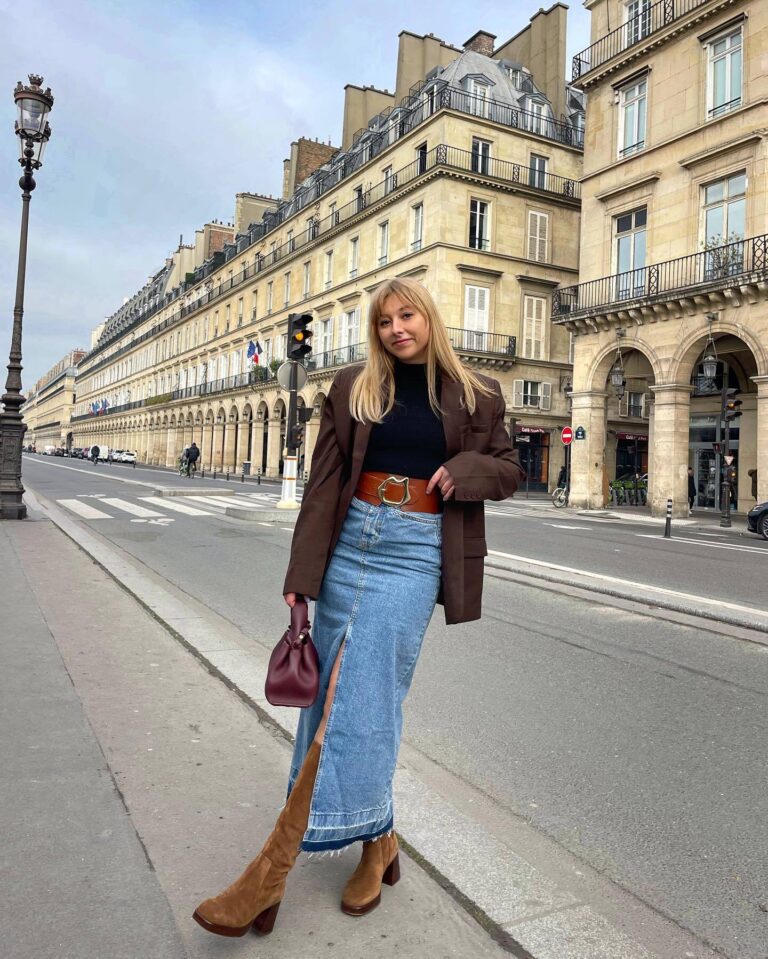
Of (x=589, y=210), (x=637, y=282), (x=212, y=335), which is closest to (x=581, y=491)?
(x=637, y=282)

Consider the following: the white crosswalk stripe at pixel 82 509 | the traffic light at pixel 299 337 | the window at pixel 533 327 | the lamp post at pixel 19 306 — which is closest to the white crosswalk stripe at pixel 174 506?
the white crosswalk stripe at pixel 82 509

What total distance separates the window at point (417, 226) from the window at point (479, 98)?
15.9 feet

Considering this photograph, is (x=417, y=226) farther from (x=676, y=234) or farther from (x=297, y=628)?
(x=297, y=628)

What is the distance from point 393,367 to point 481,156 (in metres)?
34.5

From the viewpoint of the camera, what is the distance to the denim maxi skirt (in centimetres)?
206

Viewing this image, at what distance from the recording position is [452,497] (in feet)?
6.78

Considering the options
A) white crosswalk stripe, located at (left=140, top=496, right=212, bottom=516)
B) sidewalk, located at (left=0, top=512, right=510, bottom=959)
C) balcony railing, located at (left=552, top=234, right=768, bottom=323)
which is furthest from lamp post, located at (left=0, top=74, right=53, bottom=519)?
balcony railing, located at (left=552, top=234, right=768, bottom=323)

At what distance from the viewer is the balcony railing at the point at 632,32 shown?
21.9 m

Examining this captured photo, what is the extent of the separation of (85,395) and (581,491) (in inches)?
4504

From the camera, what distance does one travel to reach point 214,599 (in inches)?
266

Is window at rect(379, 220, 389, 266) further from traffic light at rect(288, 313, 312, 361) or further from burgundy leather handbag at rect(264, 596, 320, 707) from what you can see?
burgundy leather handbag at rect(264, 596, 320, 707)

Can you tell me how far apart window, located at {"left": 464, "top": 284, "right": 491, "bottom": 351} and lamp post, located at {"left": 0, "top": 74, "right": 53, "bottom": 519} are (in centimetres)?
2192

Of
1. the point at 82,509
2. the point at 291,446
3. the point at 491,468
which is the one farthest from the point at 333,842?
the point at 82,509

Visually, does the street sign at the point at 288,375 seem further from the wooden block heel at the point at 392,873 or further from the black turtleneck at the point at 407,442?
the wooden block heel at the point at 392,873
